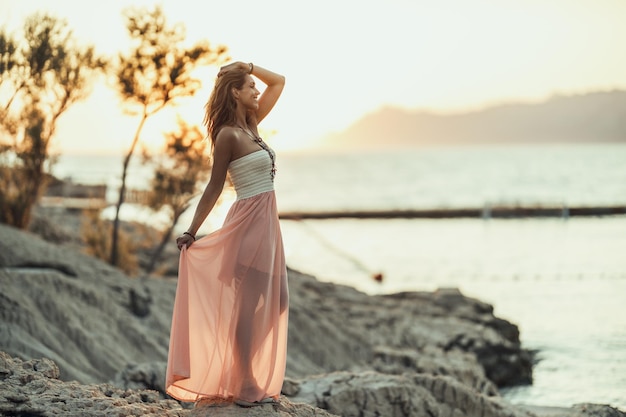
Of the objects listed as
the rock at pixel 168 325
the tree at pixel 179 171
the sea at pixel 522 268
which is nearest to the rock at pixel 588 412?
the rock at pixel 168 325

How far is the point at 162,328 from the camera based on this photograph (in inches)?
398

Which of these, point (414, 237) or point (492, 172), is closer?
point (414, 237)

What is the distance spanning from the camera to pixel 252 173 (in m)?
5.25

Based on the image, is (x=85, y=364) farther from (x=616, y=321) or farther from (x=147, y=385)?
(x=616, y=321)

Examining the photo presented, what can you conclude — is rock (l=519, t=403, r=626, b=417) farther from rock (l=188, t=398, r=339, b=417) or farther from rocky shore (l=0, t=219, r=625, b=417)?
rock (l=188, t=398, r=339, b=417)

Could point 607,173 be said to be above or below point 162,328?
above

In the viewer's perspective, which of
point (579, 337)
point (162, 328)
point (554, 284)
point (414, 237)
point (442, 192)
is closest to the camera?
point (162, 328)

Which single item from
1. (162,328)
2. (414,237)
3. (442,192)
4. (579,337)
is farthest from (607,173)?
(162,328)

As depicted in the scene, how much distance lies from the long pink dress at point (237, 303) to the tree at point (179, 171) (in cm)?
855

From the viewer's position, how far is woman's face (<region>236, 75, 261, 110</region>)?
17.2 feet

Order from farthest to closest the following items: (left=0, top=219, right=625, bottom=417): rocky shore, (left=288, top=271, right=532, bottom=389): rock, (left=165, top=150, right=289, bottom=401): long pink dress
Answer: (left=288, top=271, right=532, bottom=389): rock, (left=0, top=219, right=625, bottom=417): rocky shore, (left=165, top=150, right=289, bottom=401): long pink dress

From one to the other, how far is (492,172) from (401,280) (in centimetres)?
8772

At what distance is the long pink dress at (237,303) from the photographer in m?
5.18

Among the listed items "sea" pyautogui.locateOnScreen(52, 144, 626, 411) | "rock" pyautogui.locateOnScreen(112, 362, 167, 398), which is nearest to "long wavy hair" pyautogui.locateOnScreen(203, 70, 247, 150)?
"rock" pyautogui.locateOnScreen(112, 362, 167, 398)
